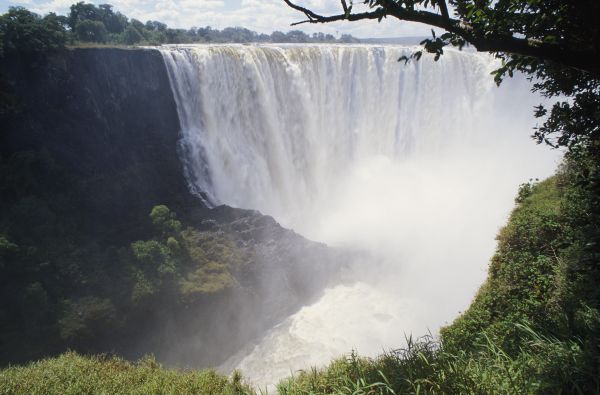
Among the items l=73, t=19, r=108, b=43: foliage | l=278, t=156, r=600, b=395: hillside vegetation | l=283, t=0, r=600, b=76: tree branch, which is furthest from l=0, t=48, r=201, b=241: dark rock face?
l=283, t=0, r=600, b=76: tree branch

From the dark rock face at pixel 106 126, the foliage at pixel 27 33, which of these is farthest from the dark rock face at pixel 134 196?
the foliage at pixel 27 33

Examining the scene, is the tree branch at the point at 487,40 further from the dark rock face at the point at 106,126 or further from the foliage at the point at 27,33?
the foliage at the point at 27,33

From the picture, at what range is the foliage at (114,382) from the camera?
630cm

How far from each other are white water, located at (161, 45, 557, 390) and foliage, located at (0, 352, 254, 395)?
10.7 m

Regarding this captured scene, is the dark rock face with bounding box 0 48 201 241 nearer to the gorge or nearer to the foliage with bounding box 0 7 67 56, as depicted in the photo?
the gorge

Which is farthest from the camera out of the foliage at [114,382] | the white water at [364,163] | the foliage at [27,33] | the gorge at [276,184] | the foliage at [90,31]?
the foliage at [90,31]

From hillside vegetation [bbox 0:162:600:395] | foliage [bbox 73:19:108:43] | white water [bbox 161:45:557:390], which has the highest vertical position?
foliage [bbox 73:19:108:43]

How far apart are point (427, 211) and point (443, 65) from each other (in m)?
15.0

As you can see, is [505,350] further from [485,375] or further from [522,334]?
[485,375]

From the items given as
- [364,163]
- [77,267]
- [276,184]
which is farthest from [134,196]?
[364,163]

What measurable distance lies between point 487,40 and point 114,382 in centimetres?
789

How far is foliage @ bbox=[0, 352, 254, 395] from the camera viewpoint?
6.30 metres

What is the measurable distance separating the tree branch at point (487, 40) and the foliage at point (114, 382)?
5.17m

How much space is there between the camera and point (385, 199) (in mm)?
35812
